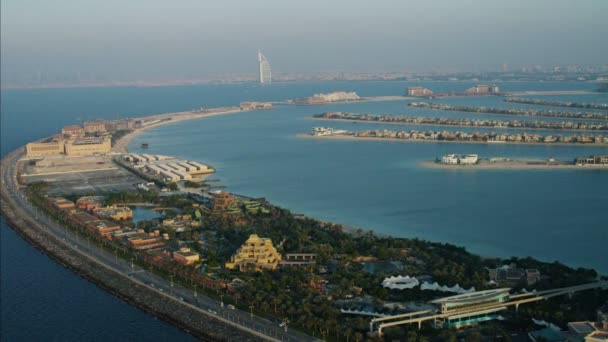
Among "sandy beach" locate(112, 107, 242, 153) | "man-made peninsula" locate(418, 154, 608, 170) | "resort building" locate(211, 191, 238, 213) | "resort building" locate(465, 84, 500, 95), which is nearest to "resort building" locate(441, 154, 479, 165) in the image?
"man-made peninsula" locate(418, 154, 608, 170)

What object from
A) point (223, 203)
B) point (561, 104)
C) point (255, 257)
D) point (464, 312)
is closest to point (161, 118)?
point (561, 104)

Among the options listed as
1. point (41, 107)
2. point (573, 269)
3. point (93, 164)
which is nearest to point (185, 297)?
point (573, 269)

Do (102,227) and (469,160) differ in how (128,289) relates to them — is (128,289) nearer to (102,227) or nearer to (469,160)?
(102,227)

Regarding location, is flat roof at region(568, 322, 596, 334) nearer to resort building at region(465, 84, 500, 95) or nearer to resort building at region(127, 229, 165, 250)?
resort building at region(127, 229, 165, 250)

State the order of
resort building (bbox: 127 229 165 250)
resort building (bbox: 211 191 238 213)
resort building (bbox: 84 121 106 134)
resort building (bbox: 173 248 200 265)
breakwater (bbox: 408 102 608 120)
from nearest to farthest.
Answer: resort building (bbox: 173 248 200 265) < resort building (bbox: 127 229 165 250) < resort building (bbox: 211 191 238 213) < breakwater (bbox: 408 102 608 120) < resort building (bbox: 84 121 106 134)

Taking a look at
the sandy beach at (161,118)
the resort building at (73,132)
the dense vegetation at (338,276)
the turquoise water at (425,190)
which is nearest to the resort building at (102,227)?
the dense vegetation at (338,276)

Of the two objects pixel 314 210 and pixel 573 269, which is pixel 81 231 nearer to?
pixel 314 210

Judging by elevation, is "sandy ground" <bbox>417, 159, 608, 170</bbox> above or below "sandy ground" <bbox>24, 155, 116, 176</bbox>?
above
